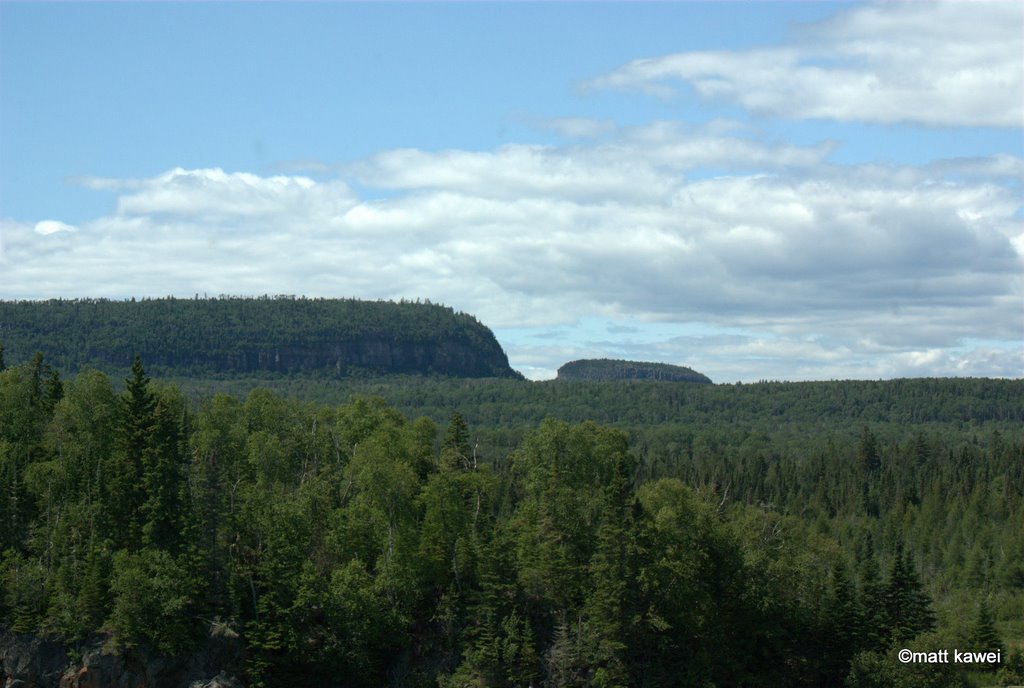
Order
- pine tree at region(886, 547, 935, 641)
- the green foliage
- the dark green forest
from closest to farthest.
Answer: the green foliage
the dark green forest
pine tree at region(886, 547, 935, 641)

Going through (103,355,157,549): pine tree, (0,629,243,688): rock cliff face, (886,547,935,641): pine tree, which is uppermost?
(103,355,157,549): pine tree

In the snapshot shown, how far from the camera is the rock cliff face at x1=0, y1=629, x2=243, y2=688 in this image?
66250mm

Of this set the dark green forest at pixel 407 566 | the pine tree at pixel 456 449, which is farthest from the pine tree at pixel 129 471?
the pine tree at pixel 456 449

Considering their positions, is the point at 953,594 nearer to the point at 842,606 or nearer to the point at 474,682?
the point at 842,606

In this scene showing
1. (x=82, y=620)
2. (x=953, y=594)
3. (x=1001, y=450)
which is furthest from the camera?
(x=1001, y=450)

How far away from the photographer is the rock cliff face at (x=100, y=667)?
6625cm

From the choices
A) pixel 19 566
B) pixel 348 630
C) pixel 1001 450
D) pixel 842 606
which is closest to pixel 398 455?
pixel 348 630

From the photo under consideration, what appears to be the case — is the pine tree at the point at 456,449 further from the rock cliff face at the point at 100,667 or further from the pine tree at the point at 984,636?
the pine tree at the point at 984,636

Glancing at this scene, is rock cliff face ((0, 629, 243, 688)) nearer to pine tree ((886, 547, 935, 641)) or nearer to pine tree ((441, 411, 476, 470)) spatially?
pine tree ((441, 411, 476, 470))

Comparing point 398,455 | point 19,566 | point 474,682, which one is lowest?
point 474,682

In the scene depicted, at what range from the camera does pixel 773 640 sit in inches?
3024

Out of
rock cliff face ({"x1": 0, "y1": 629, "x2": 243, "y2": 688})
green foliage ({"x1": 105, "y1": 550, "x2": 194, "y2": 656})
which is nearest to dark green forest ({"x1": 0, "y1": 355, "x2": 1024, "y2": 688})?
green foliage ({"x1": 105, "y1": 550, "x2": 194, "y2": 656})

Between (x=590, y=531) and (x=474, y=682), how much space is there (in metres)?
11.5

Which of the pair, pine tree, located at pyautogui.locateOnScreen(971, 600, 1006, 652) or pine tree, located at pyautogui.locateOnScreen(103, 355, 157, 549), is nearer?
pine tree, located at pyautogui.locateOnScreen(103, 355, 157, 549)
